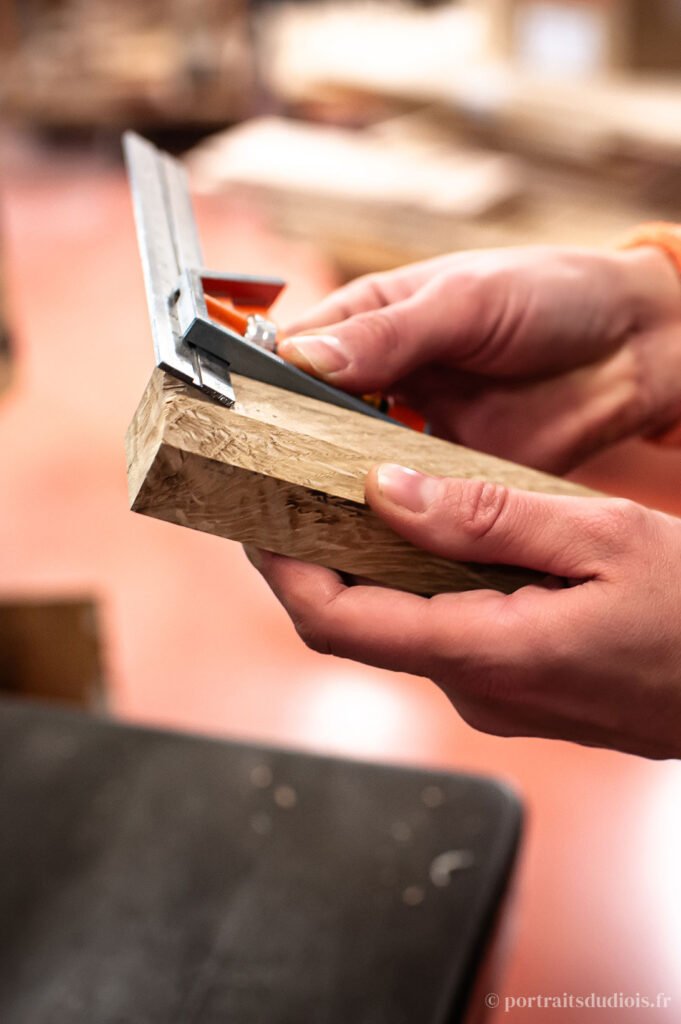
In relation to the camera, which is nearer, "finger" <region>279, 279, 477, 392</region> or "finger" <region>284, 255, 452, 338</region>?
"finger" <region>279, 279, 477, 392</region>

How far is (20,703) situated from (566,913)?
2.28ft

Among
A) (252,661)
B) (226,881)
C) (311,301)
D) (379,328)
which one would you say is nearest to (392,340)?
(379,328)

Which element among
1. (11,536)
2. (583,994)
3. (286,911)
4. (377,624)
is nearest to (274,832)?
(286,911)

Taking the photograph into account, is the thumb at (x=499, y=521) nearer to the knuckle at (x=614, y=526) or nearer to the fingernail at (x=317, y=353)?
the knuckle at (x=614, y=526)

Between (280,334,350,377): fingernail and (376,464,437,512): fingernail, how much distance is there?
0.40 feet

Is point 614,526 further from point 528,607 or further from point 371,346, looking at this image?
→ point 371,346

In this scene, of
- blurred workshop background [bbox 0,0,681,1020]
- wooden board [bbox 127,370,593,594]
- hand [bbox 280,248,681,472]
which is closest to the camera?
wooden board [bbox 127,370,593,594]

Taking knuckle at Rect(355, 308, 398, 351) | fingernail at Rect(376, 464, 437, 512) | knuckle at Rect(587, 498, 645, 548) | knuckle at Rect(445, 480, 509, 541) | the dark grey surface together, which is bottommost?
the dark grey surface

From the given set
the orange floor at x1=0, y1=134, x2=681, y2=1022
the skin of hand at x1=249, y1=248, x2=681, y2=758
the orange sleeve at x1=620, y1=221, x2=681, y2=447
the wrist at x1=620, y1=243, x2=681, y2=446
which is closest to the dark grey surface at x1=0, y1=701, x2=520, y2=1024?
the orange floor at x1=0, y1=134, x2=681, y2=1022

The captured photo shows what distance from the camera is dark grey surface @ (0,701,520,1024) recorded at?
82 centimetres

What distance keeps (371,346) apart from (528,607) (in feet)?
0.78

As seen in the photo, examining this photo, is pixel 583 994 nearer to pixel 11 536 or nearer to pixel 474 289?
pixel 474 289

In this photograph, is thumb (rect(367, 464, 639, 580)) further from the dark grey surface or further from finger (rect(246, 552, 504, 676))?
the dark grey surface

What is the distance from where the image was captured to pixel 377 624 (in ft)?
2.01
